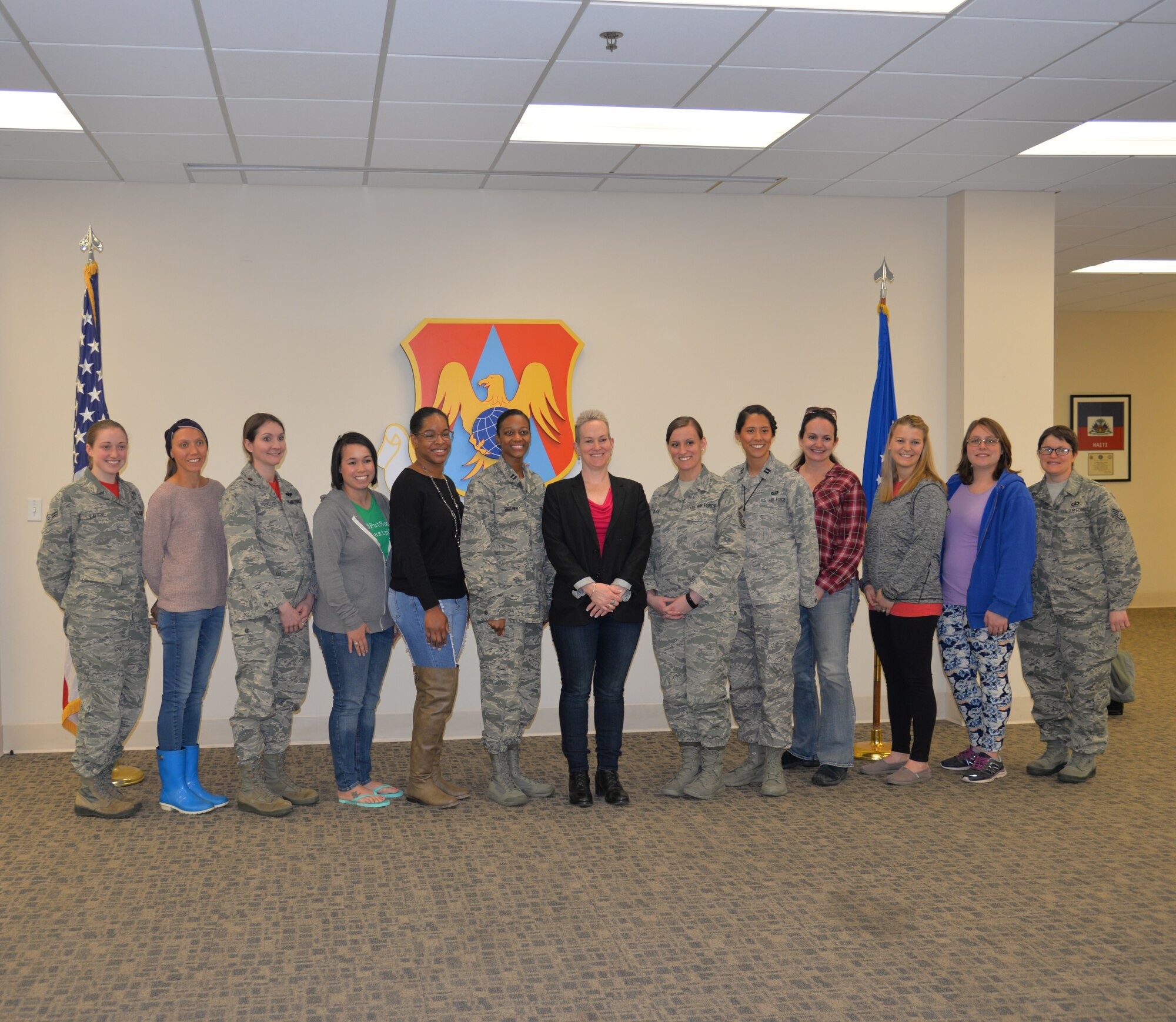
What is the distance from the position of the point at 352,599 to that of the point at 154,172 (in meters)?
2.57

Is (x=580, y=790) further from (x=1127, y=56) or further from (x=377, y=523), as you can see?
(x=1127, y=56)

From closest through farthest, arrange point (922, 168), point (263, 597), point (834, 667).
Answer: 1. point (263, 597)
2. point (834, 667)
3. point (922, 168)

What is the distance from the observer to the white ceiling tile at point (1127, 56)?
3602 mm

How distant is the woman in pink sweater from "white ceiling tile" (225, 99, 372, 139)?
4.47 feet

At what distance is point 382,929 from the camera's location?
10.1ft

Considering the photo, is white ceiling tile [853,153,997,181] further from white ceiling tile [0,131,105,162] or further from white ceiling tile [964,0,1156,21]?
white ceiling tile [0,131,105,162]

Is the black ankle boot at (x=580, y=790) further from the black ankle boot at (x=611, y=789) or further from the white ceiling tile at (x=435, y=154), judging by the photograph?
the white ceiling tile at (x=435, y=154)

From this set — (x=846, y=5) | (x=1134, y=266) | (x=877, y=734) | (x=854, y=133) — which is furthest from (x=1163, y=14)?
(x=1134, y=266)

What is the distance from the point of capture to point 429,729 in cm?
415

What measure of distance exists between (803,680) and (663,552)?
105 centimetres

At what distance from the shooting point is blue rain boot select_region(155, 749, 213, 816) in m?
4.13

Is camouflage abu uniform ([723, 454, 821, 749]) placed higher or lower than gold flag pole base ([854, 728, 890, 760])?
higher

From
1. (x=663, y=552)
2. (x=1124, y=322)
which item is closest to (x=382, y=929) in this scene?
(x=663, y=552)

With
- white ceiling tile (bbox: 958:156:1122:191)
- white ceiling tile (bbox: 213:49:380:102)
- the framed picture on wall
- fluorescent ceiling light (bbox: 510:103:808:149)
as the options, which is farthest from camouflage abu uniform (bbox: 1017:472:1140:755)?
the framed picture on wall
